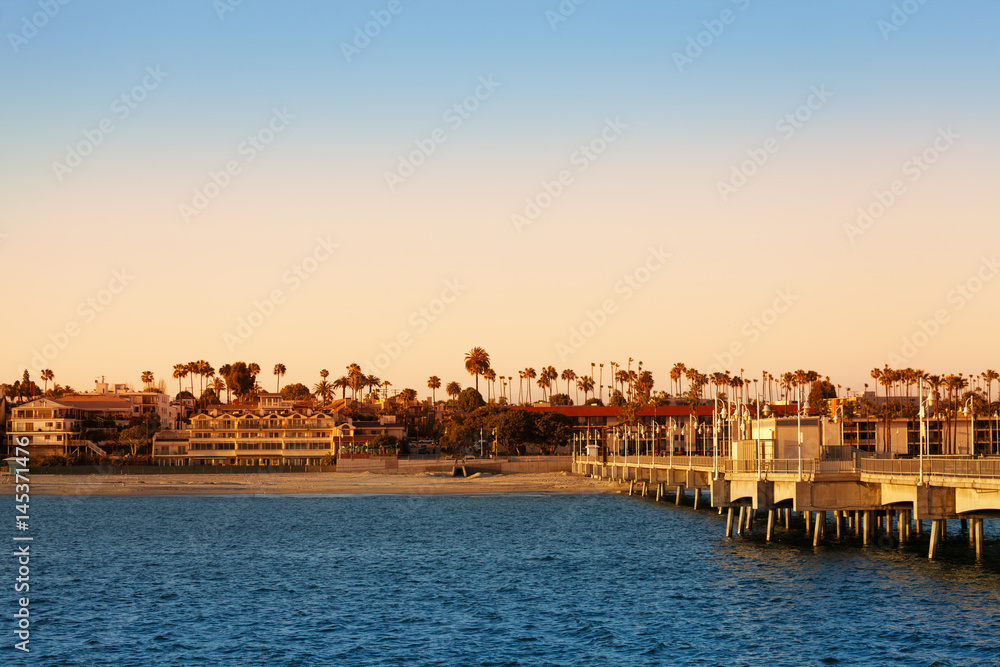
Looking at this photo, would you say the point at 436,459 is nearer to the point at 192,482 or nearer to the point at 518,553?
the point at 192,482

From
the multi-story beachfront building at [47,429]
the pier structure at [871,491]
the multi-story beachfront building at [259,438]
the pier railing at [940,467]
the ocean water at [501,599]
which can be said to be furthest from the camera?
the multi-story beachfront building at [259,438]

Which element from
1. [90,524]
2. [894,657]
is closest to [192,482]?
[90,524]

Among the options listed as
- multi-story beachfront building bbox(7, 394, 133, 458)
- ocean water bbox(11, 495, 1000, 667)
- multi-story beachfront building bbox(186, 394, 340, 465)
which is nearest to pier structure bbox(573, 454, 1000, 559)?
ocean water bbox(11, 495, 1000, 667)

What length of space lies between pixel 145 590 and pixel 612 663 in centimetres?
2837

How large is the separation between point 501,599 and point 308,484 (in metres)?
99.5

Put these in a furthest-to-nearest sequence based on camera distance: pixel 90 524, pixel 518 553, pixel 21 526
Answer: pixel 90 524, pixel 21 526, pixel 518 553

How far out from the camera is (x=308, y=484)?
146m

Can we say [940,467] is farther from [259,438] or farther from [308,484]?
[259,438]

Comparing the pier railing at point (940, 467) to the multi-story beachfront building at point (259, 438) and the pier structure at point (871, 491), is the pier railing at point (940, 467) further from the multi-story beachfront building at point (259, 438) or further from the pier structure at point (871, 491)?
the multi-story beachfront building at point (259, 438)

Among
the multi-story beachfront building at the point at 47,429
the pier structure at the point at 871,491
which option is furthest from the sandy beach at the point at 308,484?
the pier structure at the point at 871,491

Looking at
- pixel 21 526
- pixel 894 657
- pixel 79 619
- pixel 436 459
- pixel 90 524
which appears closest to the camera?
pixel 894 657

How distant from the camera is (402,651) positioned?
3984 centimetres

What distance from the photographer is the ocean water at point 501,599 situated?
39406 mm

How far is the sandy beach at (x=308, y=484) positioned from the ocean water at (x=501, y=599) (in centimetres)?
4995
